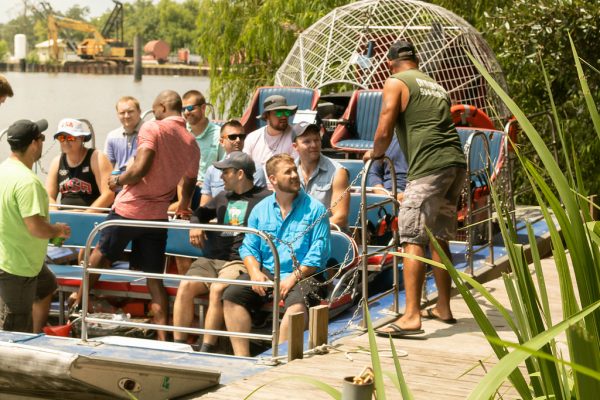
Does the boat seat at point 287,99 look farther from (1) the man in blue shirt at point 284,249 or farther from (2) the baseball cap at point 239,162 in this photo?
(1) the man in blue shirt at point 284,249

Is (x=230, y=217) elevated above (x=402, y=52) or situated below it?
below

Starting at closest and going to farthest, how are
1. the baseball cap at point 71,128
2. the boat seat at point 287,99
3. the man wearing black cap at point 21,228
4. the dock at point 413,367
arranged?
the dock at point 413,367 < the man wearing black cap at point 21,228 < the baseball cap at point 71,128 < the boat seat at point 287,99

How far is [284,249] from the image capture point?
21.9 feet

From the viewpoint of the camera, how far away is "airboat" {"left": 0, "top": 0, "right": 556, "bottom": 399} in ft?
17.5

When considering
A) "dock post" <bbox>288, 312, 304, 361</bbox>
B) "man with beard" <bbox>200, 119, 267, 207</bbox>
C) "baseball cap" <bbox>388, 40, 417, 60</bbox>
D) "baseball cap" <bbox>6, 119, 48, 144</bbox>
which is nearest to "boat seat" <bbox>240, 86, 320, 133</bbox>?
"man with beard" <bbox>200, 119, 267, 207</bbox>

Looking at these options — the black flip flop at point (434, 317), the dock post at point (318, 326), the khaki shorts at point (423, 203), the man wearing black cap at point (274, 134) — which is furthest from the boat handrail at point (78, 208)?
the dock post at point (318, 326)

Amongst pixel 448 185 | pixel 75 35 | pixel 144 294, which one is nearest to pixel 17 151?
pixel 144 294

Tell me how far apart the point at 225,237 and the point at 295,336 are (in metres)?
1.82

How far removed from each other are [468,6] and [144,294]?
8.68m

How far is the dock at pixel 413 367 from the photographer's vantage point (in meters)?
5.13

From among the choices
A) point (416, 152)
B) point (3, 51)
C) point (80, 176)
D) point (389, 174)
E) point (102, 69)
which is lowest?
point (3, 51)

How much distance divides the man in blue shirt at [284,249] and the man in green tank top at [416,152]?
0.52 metres

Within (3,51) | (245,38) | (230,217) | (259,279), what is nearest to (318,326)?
(259,279)

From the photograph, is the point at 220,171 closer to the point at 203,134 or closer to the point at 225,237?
the point at 225,237
